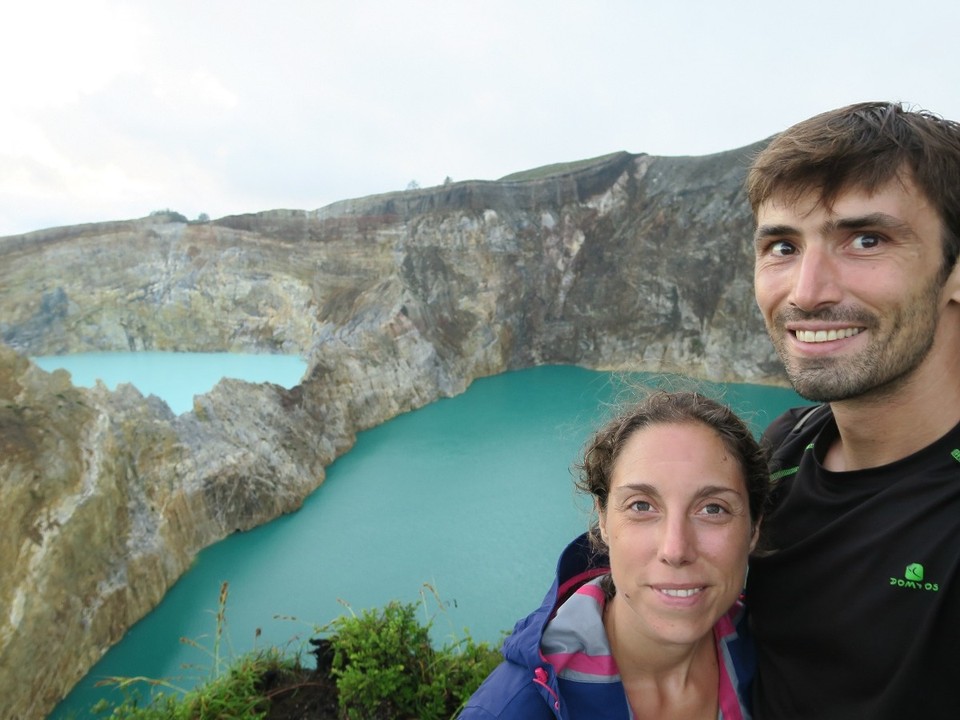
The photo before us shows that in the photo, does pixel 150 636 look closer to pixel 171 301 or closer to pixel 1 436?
pixel 1 436

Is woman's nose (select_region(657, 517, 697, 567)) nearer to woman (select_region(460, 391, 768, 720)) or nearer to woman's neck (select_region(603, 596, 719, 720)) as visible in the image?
woman (select_region(460, 391, 768, 720))

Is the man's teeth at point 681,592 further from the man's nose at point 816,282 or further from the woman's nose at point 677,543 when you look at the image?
the man's nose at point 816,282

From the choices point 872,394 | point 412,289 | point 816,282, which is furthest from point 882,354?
point 412,289

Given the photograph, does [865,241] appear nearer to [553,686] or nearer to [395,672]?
[553,686]

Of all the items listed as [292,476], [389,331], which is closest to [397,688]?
[292,476]

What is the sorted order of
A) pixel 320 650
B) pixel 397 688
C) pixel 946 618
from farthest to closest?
pixel 320 650 → pixel 397 688 → pixel 946 618

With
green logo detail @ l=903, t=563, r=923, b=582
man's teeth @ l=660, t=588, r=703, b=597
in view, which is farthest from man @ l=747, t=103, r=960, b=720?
man's teeth @ l=660, t=588, r=703, b=597
